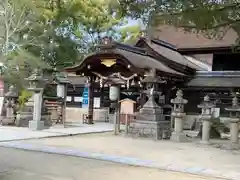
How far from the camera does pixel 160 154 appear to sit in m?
11.6

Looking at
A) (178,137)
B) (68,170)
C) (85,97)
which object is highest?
(85,97)

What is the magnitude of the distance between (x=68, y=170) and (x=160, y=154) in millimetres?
4070

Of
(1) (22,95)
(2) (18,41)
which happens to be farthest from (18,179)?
(2) (18,41)

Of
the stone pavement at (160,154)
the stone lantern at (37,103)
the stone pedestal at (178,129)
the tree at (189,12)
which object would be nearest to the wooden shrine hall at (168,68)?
the stone pedestal at (178,129)

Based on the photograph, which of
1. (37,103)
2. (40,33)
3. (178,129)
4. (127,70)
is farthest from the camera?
(40,33)

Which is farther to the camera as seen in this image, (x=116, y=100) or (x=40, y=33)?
(x=40, y=33)

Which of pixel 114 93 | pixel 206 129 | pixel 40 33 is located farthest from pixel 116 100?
pixel 40 33

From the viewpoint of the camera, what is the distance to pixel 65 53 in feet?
83.8

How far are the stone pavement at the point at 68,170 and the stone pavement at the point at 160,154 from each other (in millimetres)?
556

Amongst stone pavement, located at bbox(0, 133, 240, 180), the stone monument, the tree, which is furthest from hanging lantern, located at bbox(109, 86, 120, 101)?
the tree

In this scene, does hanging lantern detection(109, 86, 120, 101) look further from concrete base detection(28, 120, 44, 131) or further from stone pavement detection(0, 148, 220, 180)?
stone pavement detection(0, 148, 220, 180)

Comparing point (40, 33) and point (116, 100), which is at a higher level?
point (40, 33)

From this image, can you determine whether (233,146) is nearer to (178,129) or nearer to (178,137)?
(178,137)

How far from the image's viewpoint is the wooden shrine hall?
19.4 metres
